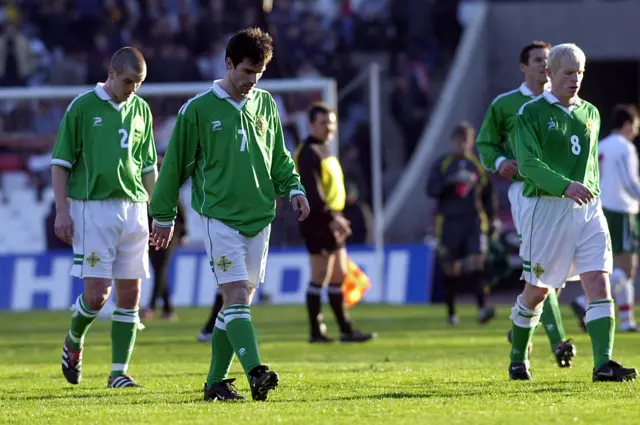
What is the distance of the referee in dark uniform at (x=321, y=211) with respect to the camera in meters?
15.3

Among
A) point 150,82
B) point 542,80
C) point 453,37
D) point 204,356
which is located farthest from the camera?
point 453,37

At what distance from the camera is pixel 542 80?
12.1m

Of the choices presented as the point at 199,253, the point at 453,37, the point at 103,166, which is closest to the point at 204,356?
the point at 103,166

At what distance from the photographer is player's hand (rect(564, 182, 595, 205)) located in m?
9.55

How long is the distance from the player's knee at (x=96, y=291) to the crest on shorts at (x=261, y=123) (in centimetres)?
193

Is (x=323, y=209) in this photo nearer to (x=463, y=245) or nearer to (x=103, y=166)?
(x=463, y=245)

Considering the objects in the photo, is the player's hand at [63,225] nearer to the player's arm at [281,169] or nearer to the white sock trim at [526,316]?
the player's arm at [281,169]

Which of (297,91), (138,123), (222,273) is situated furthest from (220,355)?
(297,91)

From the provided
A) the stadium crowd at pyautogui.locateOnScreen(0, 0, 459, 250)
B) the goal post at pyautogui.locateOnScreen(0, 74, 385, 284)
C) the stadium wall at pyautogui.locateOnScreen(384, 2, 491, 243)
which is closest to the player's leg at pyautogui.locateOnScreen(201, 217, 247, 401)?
the goal post at pyautogui.locateOnScreen(0, 74, 385, 284)

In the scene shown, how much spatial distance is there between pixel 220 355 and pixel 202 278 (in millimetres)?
13550

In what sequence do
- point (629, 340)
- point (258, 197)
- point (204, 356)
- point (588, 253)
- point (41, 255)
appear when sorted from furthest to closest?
1. point (41, 255)
2. point (629, 340)
3. point (204, 356)
4. point (588, 253)
5. point (258, 197)

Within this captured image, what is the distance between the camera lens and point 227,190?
371 inches

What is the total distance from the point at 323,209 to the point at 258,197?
19.5 ft

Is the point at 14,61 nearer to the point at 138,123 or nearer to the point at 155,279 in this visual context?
A: the point at 155,279
